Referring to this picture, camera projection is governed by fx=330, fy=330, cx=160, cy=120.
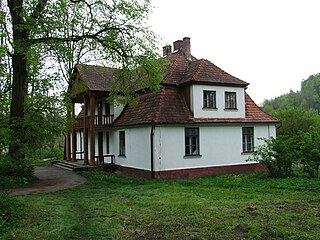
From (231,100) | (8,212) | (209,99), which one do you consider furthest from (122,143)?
(8,212)

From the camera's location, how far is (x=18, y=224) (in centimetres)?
772

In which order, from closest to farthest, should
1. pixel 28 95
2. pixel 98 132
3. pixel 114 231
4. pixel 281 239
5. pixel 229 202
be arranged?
pixel 281 239, pixel 114 231, pixel 229 202, pixel 28 95, pixel 98 132

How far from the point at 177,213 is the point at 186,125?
9.56m

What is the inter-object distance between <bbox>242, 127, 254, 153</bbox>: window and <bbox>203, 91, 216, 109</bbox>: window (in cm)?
271

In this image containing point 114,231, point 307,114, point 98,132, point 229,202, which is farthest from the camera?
point 307,114

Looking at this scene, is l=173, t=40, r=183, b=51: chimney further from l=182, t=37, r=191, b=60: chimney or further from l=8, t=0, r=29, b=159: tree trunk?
l=8, t=0, r=29, b=159: tree trunk

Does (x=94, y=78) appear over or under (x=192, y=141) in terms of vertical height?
over

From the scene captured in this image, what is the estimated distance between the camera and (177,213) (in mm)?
8891

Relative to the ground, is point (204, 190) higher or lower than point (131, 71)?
lower

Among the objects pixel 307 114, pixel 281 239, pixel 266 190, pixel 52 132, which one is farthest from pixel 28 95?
pixel 307 114

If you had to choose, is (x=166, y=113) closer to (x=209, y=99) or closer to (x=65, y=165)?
(x=209, y=99)

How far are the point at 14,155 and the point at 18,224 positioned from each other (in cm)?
315

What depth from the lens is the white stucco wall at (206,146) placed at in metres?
17.4

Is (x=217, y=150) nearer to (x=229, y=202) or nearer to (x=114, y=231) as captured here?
(x=229, y=202)
